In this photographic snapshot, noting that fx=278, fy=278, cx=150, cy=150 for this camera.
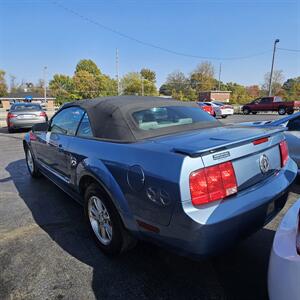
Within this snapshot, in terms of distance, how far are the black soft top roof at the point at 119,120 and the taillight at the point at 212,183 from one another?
849 mm

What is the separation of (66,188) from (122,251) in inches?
52.1

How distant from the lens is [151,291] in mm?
2262

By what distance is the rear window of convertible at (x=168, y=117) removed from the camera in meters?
2.96

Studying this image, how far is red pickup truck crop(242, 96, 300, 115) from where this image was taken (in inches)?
1014

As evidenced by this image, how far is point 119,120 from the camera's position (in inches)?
112

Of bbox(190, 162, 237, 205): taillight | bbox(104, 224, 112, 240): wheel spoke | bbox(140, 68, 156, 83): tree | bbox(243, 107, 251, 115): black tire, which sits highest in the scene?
bbox(140, 68, 156, 83): tree

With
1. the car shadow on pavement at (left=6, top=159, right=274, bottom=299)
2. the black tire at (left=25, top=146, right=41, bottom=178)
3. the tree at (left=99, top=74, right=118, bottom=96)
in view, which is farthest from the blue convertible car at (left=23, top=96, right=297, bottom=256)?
the tree at (left=99, top=74, right=118, bottom=96)

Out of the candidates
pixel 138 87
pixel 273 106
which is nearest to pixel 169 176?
pixel 273 106

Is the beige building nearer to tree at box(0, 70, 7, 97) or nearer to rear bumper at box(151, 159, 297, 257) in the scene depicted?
tree at box(0, 70, 7, 97)

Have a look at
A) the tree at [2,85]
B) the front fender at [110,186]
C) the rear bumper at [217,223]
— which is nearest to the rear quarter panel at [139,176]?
the front fender at [110,186]

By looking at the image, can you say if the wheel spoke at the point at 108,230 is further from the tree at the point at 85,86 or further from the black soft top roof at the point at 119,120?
the tree at the point at 85,86

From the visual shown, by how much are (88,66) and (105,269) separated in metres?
90.6

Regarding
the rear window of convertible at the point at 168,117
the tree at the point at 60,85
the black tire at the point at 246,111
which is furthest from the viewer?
the tree at the point at 60,85

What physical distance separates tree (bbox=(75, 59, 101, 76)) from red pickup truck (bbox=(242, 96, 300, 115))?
6614 cm
